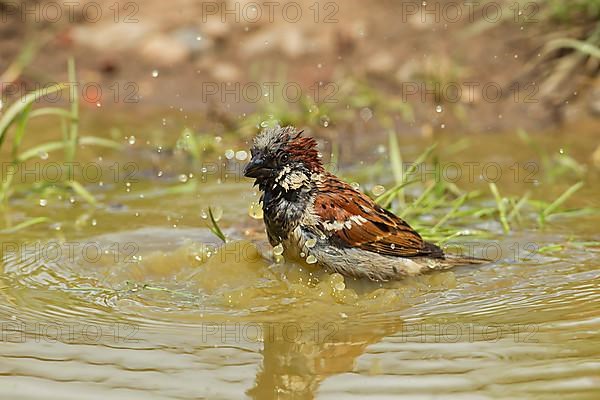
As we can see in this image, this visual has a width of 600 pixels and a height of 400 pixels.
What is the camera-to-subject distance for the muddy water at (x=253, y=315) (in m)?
3.91

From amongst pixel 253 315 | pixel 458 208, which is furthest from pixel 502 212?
pixel 253 315

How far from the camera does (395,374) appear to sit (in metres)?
3.96

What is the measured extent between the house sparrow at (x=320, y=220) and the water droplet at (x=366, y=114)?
3.89 metres

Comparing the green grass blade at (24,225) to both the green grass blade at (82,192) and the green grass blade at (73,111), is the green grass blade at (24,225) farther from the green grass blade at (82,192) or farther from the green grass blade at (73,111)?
the green grass blade at (73,111)

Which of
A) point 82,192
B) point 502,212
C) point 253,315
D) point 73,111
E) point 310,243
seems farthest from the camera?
point 82,192

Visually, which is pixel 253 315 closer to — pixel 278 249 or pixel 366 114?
pixel 278 249

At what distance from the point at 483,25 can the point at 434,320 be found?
604 cm

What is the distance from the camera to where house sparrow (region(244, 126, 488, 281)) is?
5.40 m

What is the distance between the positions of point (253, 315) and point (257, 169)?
2.87 ft

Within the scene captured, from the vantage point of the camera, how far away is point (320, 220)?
5.42 m

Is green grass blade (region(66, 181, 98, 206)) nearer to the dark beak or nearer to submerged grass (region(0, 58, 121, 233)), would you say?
submerged grass (region(0, 58, 121, 233))

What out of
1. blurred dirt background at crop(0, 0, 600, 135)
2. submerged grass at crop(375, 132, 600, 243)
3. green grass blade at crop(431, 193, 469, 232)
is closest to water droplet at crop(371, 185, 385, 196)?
submerged grass at crop(375, 132, 600, 243)

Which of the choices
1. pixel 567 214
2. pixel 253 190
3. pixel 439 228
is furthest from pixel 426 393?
pixel 253 190

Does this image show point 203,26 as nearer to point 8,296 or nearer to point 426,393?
point 8,296
